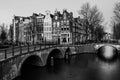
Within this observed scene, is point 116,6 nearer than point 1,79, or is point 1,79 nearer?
point 1,79

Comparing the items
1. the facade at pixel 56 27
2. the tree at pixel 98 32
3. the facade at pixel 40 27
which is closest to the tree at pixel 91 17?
the tree at pixel 98 32

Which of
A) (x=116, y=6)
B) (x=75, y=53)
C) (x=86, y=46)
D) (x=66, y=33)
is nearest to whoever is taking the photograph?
(x=116, y=6)

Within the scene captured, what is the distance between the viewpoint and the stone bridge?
1113 cm

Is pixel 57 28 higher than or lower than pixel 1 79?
higher

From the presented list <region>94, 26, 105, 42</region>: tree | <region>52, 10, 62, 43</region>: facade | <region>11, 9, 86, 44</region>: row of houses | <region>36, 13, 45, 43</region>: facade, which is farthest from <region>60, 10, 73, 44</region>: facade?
<region>94, 26, 105, 42</region>: tree

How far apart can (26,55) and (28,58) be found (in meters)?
5.00

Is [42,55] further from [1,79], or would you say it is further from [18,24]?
[18,24]

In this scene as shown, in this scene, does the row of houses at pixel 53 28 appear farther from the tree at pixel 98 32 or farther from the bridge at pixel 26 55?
the bridge at pixel 26 55

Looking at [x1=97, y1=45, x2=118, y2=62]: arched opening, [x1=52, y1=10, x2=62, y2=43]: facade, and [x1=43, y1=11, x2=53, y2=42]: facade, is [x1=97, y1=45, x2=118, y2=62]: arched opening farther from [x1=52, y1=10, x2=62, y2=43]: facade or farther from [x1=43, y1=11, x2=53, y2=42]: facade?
[x1=43, y1=11, x2=53, y2=42]: facade

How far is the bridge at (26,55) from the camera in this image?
11.2 metres

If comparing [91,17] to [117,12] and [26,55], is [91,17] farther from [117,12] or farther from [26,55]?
[26,55]

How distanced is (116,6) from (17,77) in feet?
105

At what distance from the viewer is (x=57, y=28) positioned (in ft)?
159

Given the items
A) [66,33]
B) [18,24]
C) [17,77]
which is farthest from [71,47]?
[18,24]
